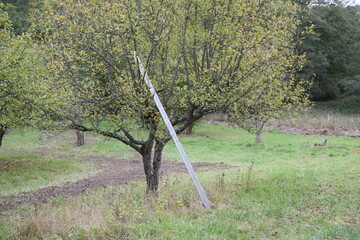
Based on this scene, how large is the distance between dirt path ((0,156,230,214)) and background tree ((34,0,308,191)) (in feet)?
12.2

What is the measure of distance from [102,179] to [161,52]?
6.71 m

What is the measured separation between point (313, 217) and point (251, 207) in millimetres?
1194

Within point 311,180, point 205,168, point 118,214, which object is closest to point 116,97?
point 118,214

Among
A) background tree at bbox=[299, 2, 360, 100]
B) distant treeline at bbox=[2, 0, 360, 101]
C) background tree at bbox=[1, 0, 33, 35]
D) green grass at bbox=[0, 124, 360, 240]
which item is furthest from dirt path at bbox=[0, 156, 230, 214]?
background tree at bbox=[299, 2, 360, 100]

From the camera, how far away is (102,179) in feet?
42.5

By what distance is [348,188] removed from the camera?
8422 mm

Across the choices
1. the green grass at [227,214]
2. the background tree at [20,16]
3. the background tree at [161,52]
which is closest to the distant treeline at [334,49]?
the background tree at [20,16]

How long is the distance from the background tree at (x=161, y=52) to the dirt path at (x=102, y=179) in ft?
12.2

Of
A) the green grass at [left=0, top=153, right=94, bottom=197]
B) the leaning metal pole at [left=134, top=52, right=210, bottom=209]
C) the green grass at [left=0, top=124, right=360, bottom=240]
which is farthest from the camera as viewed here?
the green grass at [left=0, top=153, right=94, bottom=197]

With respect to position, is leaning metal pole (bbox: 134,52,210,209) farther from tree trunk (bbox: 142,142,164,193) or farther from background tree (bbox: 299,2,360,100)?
background tree (bbox: 299,2,360,100)

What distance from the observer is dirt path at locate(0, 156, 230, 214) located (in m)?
10.3

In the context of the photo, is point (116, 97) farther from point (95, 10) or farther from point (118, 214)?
point (118, 214)

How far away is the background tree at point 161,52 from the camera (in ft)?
24.3

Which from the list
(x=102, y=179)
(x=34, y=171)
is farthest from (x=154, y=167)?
(x=34, y=171)
